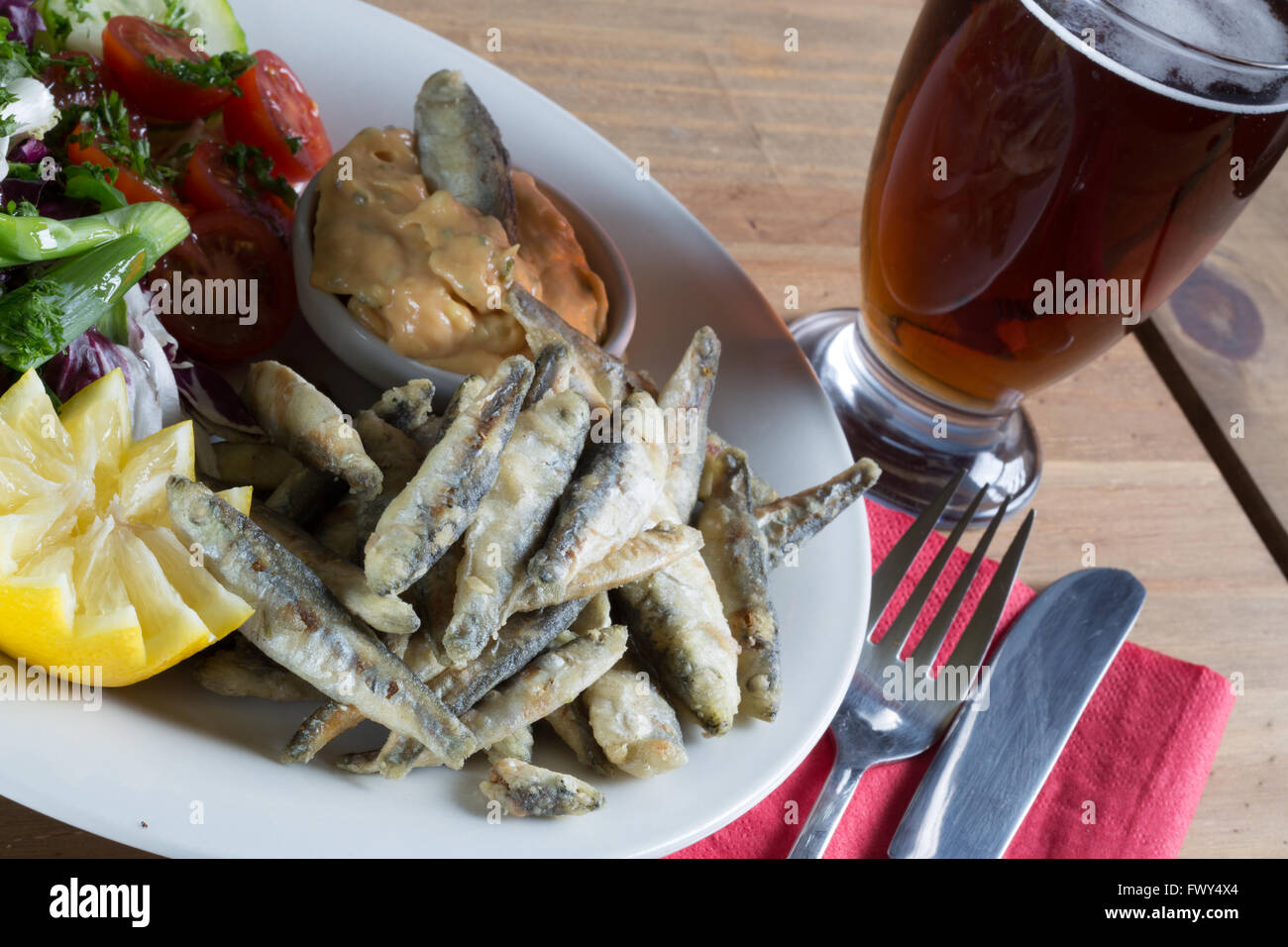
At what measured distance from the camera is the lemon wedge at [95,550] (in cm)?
108

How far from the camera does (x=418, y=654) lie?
121cm

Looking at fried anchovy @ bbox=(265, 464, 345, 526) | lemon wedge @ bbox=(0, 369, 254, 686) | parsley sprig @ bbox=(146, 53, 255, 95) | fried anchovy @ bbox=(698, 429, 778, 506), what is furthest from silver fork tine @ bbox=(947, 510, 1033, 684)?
parsley sprig @ bbox=(146, 53, 255, 95)

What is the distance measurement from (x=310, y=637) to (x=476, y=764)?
0.25 metres

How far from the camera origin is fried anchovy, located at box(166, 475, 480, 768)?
1.14 meters

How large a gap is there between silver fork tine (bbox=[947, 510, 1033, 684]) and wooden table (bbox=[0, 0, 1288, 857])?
0.18 m

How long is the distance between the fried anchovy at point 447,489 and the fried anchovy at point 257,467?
0.74ft

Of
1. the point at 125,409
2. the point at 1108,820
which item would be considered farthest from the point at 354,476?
the point at 1108,820

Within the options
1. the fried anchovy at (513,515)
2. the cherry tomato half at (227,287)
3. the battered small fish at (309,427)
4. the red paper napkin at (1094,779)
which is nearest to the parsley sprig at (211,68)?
the cherry tomato half at (227,287)

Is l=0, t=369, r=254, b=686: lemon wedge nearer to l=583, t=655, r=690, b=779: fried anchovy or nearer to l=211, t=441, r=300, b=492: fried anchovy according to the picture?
l=211, t=441, r=300, b=492: fried anchovy

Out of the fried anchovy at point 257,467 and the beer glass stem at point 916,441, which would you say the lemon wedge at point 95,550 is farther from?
the beer glass stem at point 916,441

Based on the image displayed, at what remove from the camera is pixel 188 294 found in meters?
1.69

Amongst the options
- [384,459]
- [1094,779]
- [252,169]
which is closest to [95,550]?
[384,459]

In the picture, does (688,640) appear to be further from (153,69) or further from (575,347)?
(153,69)

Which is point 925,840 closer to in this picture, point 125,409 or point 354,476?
point 354,476
